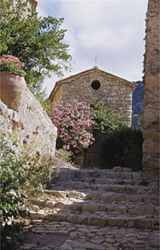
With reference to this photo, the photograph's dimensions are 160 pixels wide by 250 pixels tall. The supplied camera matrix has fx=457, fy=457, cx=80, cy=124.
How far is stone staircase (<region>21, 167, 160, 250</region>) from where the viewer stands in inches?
186

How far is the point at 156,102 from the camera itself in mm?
9086

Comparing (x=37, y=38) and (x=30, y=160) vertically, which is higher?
(x=37, y=38)

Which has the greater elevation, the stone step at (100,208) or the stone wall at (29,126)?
the stone wall at (29,126)

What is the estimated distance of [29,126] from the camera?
7336 millimetres

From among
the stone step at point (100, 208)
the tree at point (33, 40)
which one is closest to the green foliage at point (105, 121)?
the tree at point (33, 40)

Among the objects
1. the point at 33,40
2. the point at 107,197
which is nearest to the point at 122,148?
the point at 33,40

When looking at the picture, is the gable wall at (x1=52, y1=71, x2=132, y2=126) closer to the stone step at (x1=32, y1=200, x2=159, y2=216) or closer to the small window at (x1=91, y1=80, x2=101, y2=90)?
the small window at (x1=91, y1=80, x2=101, y2=90)

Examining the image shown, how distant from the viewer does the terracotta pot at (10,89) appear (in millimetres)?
6600

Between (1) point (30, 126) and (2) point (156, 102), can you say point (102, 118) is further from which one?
(1) point (30, 126)

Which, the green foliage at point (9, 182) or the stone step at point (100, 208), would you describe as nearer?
the green foliage at point (9, 182)

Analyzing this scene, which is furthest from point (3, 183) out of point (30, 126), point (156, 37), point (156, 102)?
point (156, 37)

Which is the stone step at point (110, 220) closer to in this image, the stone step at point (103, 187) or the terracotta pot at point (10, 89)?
the stone step at point (103, 187)

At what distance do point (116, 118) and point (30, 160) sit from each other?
35.8 ft

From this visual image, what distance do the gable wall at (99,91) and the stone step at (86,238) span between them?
13.3 metres
